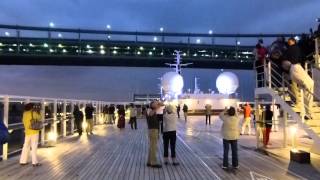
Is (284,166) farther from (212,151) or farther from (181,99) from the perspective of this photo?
(181,99)

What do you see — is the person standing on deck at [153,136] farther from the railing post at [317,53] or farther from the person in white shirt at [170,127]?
the railing post at [317,53]

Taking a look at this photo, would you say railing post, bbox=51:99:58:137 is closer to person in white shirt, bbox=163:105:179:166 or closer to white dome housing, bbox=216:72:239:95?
person in white shirt, bbox=163:105:179:166

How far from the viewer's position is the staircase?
15.2 m

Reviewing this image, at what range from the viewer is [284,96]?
17.2 metres

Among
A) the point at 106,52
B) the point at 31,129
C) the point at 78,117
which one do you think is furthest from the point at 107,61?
the point at 31,129

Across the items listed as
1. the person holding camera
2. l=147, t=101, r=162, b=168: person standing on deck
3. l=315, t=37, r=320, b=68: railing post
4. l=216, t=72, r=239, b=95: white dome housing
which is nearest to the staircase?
l=315, t=37, r=320, b=68: railing post

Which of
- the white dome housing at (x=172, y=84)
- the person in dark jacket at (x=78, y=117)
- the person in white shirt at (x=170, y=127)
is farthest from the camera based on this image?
the white dome housing at (x=172, y=84)

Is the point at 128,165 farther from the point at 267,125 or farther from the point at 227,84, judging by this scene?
the point at 227,84

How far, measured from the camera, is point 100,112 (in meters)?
42.2

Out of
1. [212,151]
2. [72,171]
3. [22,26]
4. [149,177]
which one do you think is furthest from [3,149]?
[22,26]

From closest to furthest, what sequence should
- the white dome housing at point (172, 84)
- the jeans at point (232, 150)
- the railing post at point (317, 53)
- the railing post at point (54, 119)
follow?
1. the jeans at point (232, 150)
2. the railing post at point (317, 53)
3. the railing post at point (54, 119)
4. the white dome housing at point (172, 84)

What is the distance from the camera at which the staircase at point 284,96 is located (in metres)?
15.2

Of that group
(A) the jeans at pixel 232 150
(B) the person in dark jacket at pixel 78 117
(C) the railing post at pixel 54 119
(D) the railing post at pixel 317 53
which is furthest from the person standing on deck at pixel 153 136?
(B) the person in dark jacket at pixel 78 117

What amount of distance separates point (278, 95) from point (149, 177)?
685 centimetres
